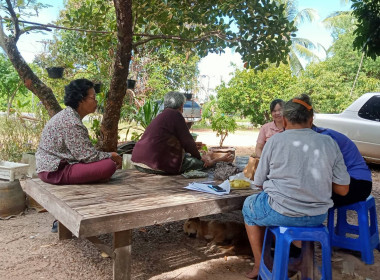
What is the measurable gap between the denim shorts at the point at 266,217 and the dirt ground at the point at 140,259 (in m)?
0.60

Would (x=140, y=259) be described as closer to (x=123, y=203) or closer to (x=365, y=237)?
(x=123, y=203)

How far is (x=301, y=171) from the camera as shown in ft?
7.38

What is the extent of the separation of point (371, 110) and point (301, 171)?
18.5 feet

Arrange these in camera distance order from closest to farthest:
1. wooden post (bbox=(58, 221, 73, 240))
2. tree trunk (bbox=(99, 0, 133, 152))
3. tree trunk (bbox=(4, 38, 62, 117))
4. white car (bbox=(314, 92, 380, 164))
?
wooden post (bbox=(58, 221, 73, 240))
tree trunk (bbox=(99, 0, 133, 152))
tree trunk (bbox=(4, 38, 62, 117))
white car (bbox=(314, 92, 380, 164))

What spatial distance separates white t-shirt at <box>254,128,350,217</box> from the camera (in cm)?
226

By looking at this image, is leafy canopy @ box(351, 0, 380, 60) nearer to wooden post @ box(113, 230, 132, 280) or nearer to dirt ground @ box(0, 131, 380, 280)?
dirt ground @ box(0, 131, 380, 280)

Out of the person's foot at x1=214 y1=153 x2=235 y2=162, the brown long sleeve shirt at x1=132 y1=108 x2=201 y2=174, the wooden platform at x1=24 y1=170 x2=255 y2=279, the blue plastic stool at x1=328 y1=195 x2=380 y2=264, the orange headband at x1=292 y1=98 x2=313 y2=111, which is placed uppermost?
the orange headband at x1=292 y1=98 x2=313 y2=111

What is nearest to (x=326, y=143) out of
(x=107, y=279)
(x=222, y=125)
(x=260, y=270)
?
(x=260, y=270)

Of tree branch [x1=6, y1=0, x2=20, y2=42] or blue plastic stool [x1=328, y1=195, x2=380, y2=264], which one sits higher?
tree branch [x1=6, y1=0, x2=20, y2=42]

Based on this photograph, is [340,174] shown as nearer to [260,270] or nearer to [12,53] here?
[260,270]

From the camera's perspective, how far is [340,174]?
2410mm

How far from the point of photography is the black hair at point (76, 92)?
9.96ft

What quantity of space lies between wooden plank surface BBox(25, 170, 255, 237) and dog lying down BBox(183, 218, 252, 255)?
1.89ft

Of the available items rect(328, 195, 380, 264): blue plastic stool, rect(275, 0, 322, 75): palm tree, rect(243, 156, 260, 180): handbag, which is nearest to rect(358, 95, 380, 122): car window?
rect(328, 195, 380, 264): blue plastic stool
